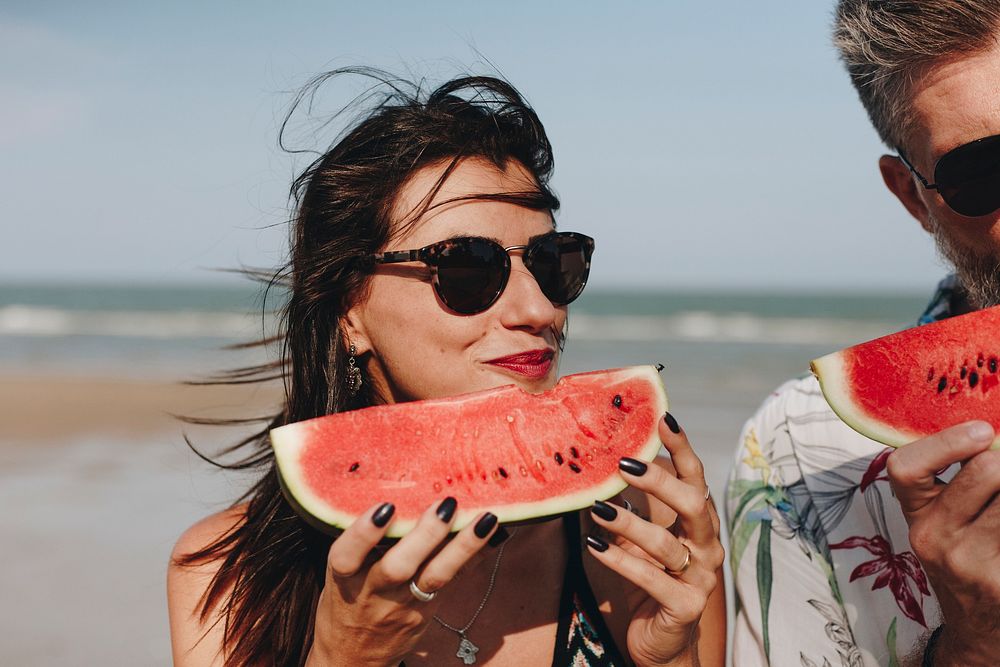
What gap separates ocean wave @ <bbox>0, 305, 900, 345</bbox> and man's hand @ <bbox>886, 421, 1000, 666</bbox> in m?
21.7

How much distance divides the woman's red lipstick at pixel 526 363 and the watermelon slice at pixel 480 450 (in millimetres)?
144

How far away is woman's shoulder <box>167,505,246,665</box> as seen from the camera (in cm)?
251

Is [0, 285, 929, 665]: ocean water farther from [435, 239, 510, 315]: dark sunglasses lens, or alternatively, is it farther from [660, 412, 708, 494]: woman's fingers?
[660, 412, 708, 494]: woman's fingers

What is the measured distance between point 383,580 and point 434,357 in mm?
888

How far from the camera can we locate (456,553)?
5.90 ft

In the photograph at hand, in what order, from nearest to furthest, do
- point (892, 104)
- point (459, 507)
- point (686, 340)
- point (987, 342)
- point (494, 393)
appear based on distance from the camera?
1. point (459, 507)
2. point (987, 342)
3. point (494, 393)
4. point (892, 104)
5. point (686, 340)

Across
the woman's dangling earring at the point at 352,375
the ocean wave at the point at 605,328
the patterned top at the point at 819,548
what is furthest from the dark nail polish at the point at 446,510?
the ocean wave at the point at 605,328

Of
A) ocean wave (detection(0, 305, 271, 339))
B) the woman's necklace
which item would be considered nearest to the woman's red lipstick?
the woman's necklace

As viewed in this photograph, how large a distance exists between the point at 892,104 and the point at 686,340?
21.5 m

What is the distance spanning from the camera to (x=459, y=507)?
6.49ft

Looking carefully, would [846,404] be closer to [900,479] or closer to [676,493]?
[900,479]

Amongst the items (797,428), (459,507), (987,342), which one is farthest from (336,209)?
(987,342)

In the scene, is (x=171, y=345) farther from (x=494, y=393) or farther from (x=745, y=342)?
(x=494, y=393)

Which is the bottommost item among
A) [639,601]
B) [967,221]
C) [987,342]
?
[639,601]
